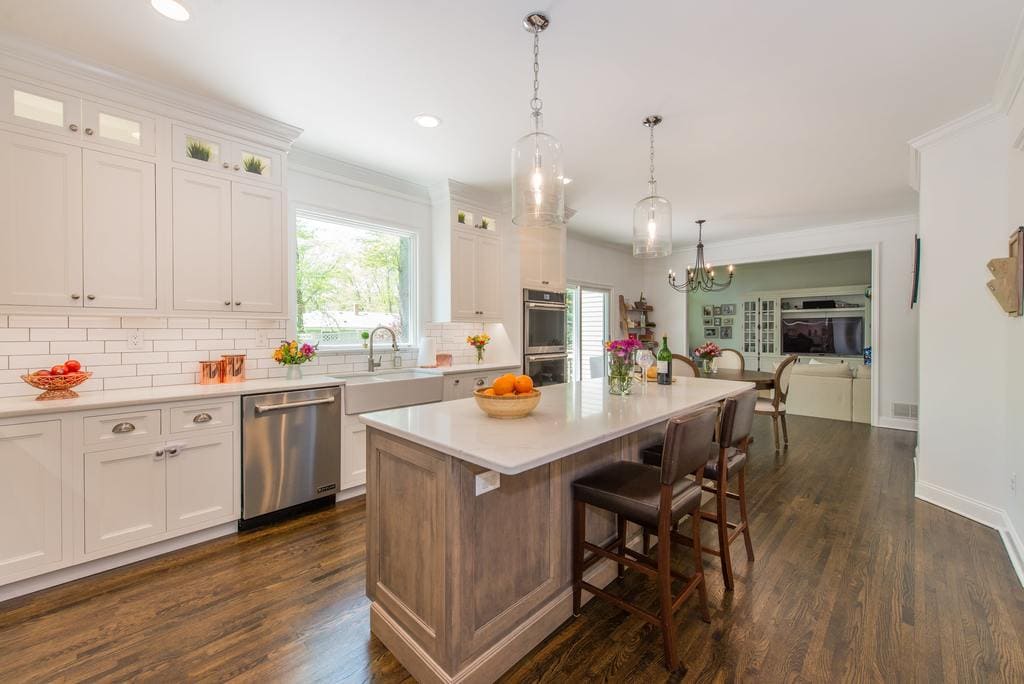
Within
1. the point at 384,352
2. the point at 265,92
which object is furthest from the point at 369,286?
the point at 265,92

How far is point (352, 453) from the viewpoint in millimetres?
3223

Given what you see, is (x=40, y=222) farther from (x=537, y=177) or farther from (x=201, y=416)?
(x=537, y=177)

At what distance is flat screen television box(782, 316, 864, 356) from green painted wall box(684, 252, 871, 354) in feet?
2.20

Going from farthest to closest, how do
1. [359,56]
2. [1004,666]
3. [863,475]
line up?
[863,475] → [359,56] → [1004,666]

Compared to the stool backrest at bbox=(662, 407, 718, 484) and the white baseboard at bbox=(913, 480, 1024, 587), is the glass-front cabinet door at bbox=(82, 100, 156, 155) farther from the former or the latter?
the white baseboard at bbox=(913, 480, 1024, 587)

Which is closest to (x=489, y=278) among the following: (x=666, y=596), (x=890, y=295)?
(x=666, y=596)

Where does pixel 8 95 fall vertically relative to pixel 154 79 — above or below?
below

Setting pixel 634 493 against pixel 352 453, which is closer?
pixel 634 493

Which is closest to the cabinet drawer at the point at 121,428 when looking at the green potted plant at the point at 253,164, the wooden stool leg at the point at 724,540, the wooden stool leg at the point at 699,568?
the green potted plant at the point at 253,164

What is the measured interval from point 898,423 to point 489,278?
18.2ft

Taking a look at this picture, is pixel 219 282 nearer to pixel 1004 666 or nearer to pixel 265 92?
pixel 265 92

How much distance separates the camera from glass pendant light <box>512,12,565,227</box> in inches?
83.6

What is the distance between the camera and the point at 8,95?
7.11 ft

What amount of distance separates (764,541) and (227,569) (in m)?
3.07
